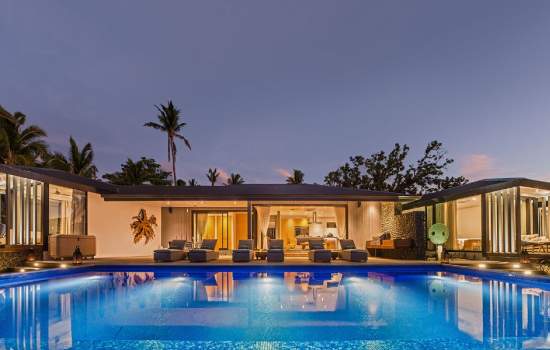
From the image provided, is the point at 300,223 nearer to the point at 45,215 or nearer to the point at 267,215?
the point at 267,215

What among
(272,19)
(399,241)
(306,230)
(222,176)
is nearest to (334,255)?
(399,241)

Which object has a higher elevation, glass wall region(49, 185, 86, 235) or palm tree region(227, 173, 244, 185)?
palm tree region(227, 173, 244, 185)

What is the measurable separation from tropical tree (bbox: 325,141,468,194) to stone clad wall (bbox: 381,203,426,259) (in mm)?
14951

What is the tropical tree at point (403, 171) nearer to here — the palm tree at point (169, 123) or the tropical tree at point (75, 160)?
the palm tree at point (169, 123)

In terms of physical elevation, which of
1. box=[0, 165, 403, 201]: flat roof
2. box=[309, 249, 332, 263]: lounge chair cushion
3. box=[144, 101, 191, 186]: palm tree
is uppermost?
box=[144, 101, 191, 186]: palm tree

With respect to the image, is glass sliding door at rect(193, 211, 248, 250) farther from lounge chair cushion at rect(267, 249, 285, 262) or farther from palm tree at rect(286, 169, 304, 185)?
palm tree at rect(286, 169, 304, 185)

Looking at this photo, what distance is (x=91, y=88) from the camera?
33.4 m

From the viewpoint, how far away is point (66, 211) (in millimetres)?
16578

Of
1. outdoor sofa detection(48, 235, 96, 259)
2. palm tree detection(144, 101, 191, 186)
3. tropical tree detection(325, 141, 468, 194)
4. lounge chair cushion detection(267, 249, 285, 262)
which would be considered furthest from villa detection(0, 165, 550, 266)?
palm tree detection(144, 101, 191, 186)

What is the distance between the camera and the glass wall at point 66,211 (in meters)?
15.4

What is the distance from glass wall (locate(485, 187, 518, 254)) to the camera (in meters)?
12.2

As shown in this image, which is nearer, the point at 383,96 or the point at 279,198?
the point at 279,198

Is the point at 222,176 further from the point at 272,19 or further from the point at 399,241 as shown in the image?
the point at 399,241

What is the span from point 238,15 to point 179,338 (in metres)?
16.6
